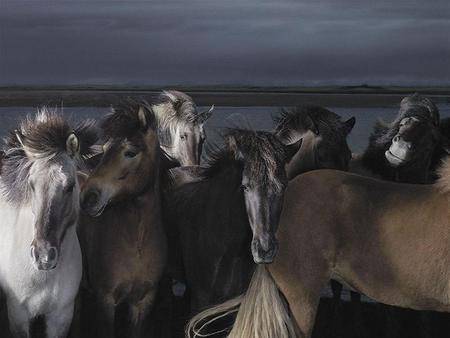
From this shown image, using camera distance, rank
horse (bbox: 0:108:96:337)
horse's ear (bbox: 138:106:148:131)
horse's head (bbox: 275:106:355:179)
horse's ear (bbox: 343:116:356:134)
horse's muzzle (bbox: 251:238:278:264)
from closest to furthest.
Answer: horse (bbox: 0:108:96:337) < horse's muzzle (bbox: 251:238:278:264) < horse's ear (bbox: 138:106:148:131) < horse's head (bbox: 275:106:355:179) < horse's ear (bbox: 343:116:356:134)

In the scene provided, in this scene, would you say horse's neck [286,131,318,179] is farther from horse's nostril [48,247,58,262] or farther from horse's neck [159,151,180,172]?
horse's nostril [48,247,58,262]

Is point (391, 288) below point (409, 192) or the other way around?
below

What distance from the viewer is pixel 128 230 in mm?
5051

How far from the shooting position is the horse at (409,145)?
6.39 m

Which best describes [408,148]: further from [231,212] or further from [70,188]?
[70,188]

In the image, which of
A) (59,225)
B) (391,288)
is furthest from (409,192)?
(59,225)

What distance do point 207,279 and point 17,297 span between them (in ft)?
3.56

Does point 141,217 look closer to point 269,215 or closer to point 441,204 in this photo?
point 269,215

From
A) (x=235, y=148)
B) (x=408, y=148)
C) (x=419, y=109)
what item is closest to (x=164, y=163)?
(x=235, y=148)

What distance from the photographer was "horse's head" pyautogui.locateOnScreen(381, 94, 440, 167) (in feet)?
21.0

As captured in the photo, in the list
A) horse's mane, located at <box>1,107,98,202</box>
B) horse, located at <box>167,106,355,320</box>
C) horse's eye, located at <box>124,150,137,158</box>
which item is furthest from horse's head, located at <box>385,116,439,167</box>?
horse's mane, located at <box>1,107,98,202</box>

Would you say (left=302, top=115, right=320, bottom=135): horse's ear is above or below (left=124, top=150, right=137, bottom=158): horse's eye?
below

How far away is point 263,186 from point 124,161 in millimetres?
806

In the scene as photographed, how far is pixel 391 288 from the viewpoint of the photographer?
482 centimetres
